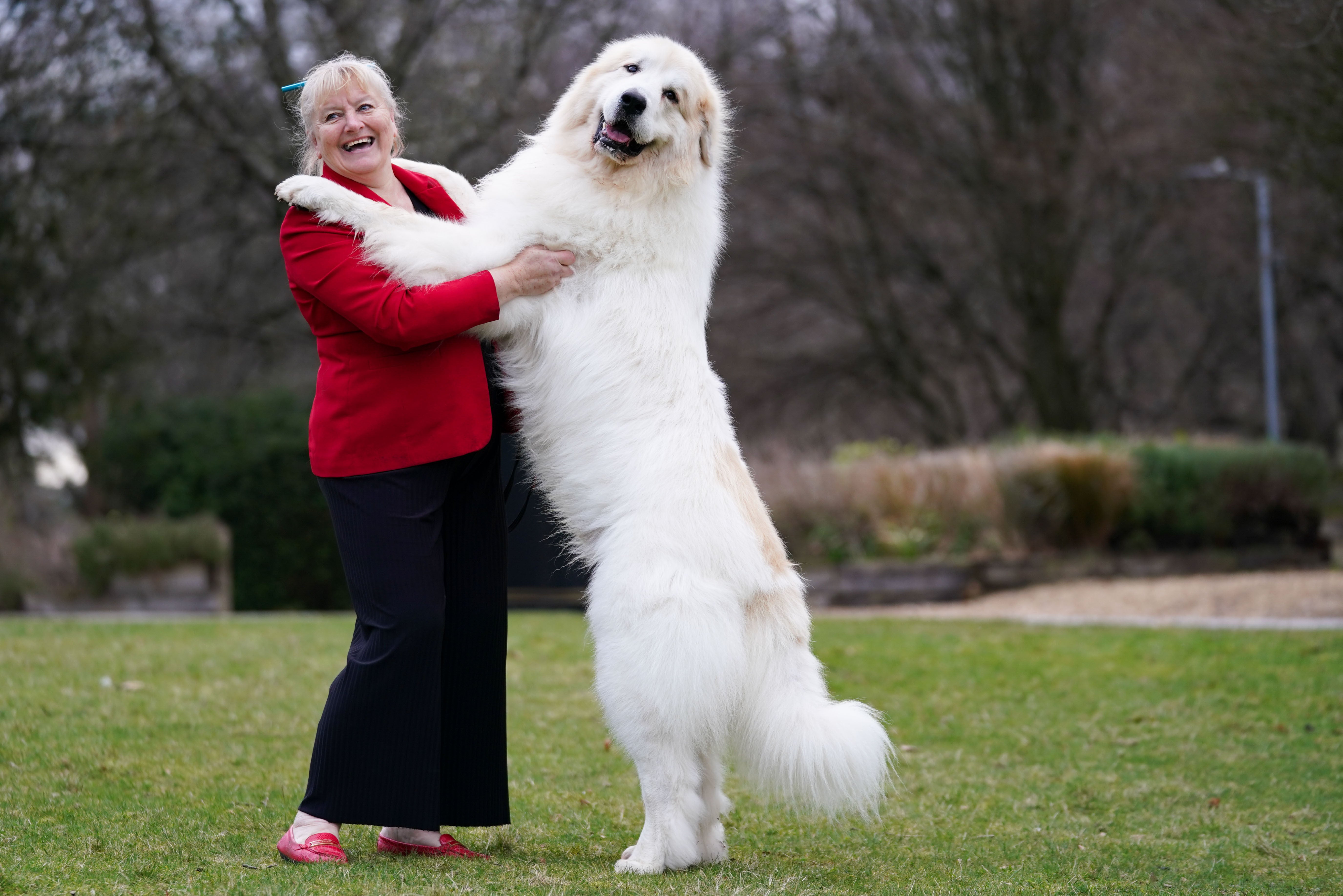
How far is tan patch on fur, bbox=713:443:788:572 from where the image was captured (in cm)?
361

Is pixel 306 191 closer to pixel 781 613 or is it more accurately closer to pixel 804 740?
pixel 781 613

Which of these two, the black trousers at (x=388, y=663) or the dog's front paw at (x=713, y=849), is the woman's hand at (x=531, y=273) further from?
the dog's front paw at (x=713, y=849)

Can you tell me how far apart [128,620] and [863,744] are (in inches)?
318

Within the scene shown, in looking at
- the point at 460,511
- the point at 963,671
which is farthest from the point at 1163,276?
the point at 460,511

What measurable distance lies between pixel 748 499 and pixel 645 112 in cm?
123

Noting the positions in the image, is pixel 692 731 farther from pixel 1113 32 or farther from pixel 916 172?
pixel 1113 32

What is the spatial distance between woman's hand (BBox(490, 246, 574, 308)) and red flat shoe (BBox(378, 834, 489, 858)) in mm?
1647

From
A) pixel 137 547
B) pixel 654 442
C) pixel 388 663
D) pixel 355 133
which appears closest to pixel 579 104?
pixel 355 133

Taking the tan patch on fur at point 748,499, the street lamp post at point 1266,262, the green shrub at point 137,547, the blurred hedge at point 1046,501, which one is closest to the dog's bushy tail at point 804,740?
the tan patch on fur at point 748,499

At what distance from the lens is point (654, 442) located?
11.8 ft

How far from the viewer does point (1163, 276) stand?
71.1ft

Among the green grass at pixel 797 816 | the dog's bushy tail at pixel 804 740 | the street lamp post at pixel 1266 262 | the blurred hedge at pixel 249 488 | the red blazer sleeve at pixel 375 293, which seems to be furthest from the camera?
the street lamp post at pixel 1266 262

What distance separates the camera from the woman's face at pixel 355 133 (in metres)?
3.72

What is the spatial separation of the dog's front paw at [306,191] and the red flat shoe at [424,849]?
6.28 ft
